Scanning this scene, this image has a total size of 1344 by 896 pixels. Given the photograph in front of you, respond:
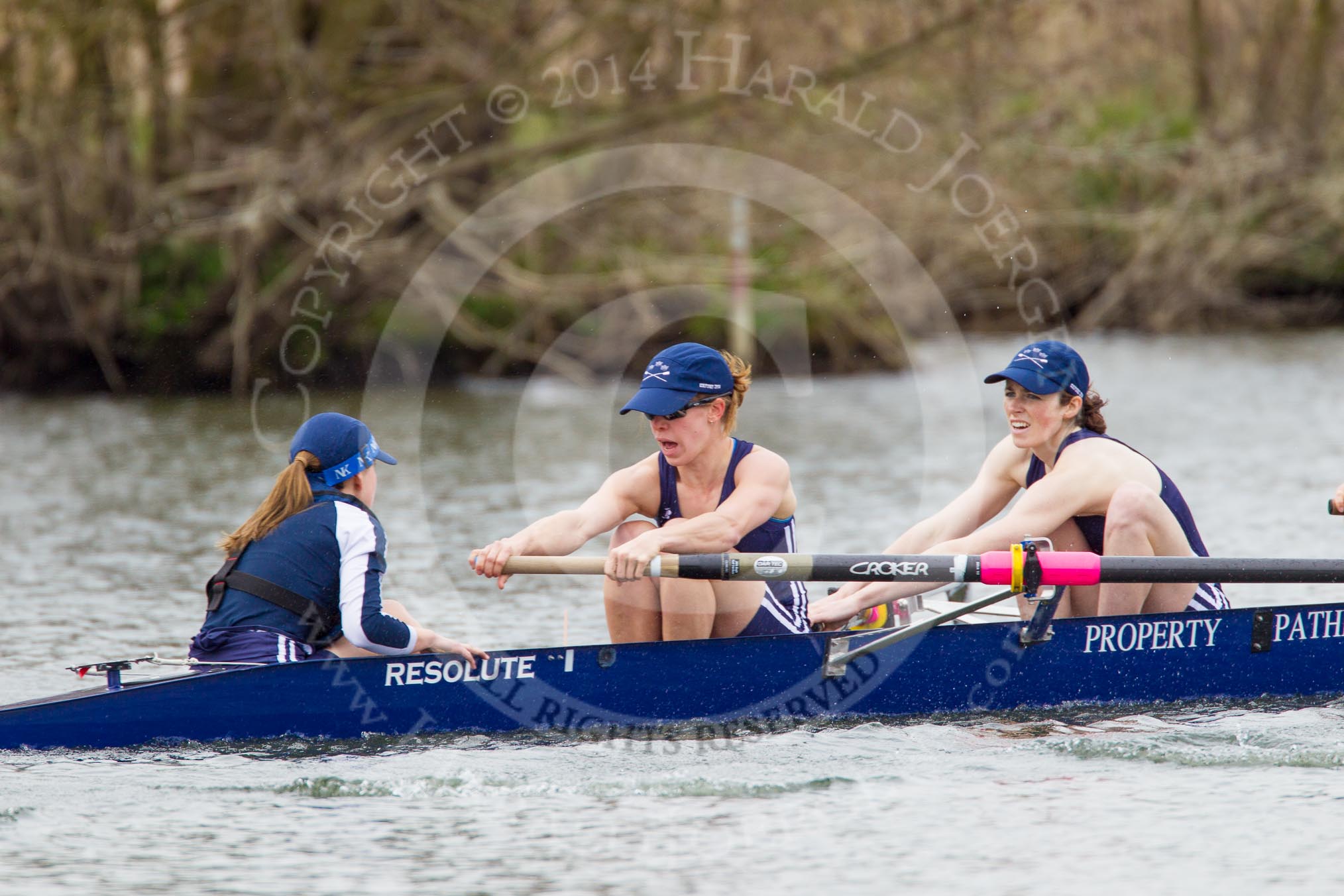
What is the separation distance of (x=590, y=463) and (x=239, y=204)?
703cm

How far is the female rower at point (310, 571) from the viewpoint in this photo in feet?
20.8

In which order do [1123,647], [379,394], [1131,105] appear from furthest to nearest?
[1131,105]
[379,394]
[1123,647]

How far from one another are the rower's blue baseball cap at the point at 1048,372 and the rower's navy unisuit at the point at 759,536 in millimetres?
1087

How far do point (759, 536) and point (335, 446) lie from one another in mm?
1794

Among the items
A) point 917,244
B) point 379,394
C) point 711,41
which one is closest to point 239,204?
point 379,394

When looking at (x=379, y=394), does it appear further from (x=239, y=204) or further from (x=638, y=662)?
(x=638, y=662)

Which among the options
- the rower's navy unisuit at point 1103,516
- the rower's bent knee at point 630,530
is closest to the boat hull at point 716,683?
the rower's navy unisuit at point 1103,516

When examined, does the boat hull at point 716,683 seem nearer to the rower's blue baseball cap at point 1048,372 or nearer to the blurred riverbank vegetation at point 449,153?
the rower's blue baseball cap at point 1048,372

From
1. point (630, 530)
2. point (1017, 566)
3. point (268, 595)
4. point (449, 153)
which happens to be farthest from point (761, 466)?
point (449, 153)

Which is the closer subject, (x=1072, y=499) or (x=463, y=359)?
(x=1072, y=499)

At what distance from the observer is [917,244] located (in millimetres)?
22688

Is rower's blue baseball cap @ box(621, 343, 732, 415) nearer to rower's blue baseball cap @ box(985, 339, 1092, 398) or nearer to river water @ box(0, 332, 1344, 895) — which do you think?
rower's blue baseball cap @ box(985, 339, 1092, 398)

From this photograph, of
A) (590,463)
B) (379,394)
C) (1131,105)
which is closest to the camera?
(590,463)

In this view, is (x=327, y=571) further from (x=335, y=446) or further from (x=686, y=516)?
(x=686, y=516)
